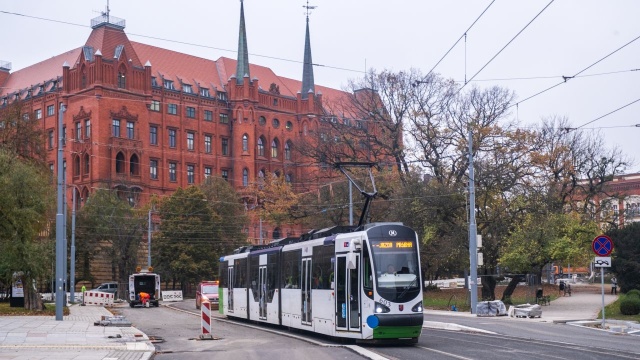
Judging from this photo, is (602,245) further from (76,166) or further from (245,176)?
(245,176)

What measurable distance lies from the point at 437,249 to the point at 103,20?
5727 centimetres

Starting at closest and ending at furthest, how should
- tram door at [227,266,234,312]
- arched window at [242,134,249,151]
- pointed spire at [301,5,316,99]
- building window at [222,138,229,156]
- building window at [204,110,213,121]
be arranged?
tram door at [227,266,234,312]
building window at [204,110,213,121]
arched window at [242,134,249,151]
building window at [222,138,229,156]
pointed spire at [301,5,316,99]

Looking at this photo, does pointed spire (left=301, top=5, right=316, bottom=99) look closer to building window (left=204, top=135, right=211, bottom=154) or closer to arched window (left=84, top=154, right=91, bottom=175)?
building window (left=204, top=135, right=211, bottom=154)

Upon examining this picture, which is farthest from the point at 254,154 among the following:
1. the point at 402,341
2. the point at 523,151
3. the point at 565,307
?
the point at 402,341

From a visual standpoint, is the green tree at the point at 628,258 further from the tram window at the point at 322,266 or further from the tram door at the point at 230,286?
the tram window at the point at 322,266

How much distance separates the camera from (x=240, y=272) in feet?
114

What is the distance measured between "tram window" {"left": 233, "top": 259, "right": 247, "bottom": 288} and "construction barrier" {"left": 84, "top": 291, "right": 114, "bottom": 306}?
25638mm

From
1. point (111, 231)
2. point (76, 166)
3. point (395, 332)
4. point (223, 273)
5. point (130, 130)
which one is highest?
point (130, 130)

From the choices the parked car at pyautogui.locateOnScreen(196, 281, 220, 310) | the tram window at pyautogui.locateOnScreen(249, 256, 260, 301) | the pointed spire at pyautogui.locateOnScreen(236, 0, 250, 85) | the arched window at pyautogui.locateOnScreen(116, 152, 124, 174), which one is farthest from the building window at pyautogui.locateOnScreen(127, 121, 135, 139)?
the tram window at pyautogui.locateOnScreen(249, 256, 260, 301)

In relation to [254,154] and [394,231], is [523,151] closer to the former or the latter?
[394,231]

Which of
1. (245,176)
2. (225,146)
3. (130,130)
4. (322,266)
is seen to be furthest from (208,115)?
(322,266)

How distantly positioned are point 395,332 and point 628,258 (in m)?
32.7

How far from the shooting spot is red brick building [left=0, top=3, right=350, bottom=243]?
91.9 meters

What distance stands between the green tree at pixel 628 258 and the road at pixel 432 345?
19.7 metres
